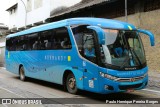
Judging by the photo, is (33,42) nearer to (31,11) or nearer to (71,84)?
(71,84)

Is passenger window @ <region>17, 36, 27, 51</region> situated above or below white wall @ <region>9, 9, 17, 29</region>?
below

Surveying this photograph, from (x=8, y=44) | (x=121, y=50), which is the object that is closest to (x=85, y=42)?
(x=121, y=50)

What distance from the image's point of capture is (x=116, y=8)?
20641 mm

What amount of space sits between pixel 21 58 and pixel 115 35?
331 inches

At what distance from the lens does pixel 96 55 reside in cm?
991

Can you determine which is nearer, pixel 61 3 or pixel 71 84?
pixel 71 84

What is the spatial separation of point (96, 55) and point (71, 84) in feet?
7.48

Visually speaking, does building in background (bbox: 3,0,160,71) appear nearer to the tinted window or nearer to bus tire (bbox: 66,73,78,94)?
the tinted window

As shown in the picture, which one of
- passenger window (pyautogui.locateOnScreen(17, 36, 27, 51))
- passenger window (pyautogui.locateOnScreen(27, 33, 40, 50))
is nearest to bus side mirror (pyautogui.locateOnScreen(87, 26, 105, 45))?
passenger window (pyautogui.locateOnScreen(27, 33, 40, 50))

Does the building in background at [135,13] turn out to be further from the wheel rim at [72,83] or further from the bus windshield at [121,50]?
the wheel rim at [72,83]

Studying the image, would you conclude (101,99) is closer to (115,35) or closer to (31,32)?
(115,35)

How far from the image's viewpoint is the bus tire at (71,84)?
37.6 feet

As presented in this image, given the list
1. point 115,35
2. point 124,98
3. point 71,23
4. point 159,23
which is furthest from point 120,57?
point 159,23

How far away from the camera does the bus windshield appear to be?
9711 millimetres
